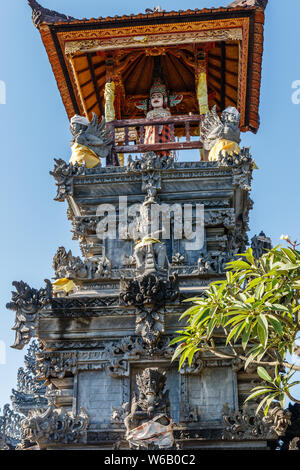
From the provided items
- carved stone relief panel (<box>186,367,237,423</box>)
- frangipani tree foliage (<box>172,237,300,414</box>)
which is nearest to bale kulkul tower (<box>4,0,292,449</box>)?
carved stone relief panel (<box>186,367,237,423</box>)

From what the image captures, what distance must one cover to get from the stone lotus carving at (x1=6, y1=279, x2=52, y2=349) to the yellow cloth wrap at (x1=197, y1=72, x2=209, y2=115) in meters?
8.52

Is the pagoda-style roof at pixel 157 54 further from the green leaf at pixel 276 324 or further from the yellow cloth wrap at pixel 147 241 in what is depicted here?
the green leaf at pixel 276 324

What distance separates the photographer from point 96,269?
17.5 meters

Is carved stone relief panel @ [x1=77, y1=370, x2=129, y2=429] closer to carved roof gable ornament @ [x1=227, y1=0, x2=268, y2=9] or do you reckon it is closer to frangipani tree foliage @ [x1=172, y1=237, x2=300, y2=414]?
frangipani tree foliage @ [x1=172, y1=237, x2=300, y2=414]

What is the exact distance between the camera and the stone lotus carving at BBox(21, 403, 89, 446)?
46.5 ft

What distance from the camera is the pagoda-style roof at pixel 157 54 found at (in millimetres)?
20969

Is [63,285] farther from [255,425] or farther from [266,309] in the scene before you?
[266,309]

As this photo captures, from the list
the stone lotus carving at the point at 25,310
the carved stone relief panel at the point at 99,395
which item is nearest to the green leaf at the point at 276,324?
the carved stone relief panel at the point at 99,395

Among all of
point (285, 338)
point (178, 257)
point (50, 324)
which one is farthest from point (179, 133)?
point (285, 338)

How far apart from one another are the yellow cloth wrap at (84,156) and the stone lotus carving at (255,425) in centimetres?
847

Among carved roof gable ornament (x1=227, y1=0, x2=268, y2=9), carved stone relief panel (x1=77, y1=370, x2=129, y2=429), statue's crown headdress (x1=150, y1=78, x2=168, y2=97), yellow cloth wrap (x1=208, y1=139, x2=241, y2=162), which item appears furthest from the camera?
statue's crown headdress (x1=150, y1=78, x2=168, y2=97)

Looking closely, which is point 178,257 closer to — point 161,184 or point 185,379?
point 161,184

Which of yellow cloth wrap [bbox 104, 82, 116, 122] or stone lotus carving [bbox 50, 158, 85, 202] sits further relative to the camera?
yellow cloth wrap [bbox 104, 82, 116, 122]
